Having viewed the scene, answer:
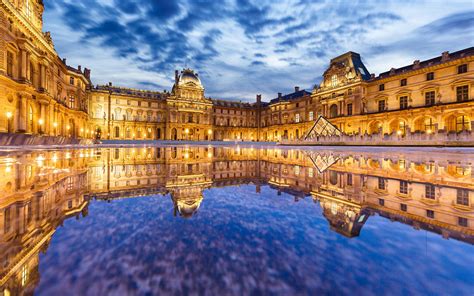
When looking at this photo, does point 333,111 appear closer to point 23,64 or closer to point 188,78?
point 188,78

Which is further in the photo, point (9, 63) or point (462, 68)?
point (462, 68)

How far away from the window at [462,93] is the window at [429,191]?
33751mm

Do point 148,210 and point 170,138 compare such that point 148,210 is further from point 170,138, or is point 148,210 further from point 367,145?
point 170,138

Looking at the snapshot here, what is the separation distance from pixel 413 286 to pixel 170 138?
2305 inches

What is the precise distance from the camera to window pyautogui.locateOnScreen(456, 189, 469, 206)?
3076 millimetres

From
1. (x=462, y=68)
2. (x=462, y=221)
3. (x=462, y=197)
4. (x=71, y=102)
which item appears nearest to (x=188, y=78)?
(x=71, y=102)

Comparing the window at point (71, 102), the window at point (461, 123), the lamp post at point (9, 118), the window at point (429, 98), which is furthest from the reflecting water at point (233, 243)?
the window at point (71, 102)

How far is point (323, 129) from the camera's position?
34062mm

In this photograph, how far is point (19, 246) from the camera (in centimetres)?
163

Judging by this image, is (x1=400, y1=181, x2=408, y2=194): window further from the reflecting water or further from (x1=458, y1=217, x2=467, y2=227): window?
(x1=458, y1=217, x2=467, y2=227): window

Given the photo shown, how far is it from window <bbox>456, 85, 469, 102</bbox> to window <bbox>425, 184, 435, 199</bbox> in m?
33.8

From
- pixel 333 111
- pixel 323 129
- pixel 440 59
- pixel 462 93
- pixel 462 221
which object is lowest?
pixel 462 221

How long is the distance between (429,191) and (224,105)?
225 feet

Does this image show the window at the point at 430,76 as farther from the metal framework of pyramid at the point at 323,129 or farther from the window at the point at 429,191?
the window at the point at 429,191
